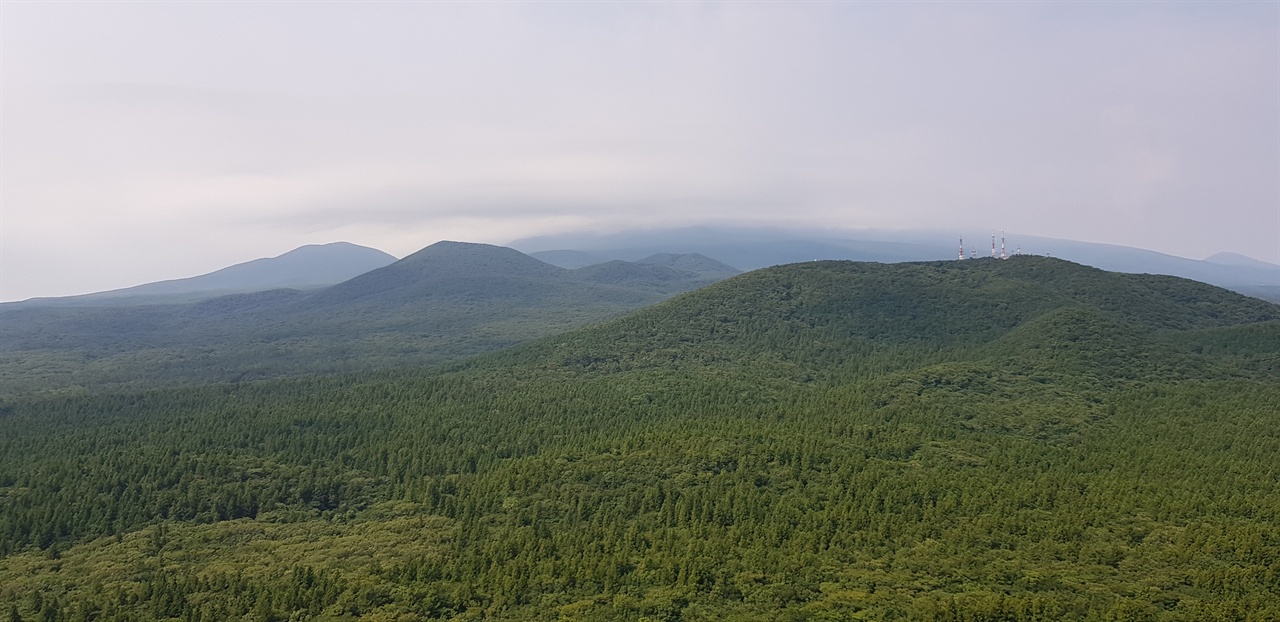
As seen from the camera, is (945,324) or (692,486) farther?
(945,324)

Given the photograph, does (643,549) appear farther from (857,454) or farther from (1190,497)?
(1190,497)

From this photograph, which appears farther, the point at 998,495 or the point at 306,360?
the point at 306,360

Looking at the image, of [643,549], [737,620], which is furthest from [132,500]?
[737,620]

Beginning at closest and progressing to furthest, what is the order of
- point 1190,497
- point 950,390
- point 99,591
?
point 99,591, point 1190,497, point 950,390

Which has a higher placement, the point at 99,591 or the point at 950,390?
the point at 950,390

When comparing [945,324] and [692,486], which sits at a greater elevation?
[945,324]

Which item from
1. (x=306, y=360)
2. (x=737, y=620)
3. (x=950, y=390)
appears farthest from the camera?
(x=306, y=360)

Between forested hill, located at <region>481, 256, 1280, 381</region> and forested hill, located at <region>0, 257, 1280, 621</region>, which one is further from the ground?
forested hill, located at <region>481, 256, 1280, 381</region>

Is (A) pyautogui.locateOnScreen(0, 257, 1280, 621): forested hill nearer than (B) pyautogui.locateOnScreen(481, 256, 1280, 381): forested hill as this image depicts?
Yes
